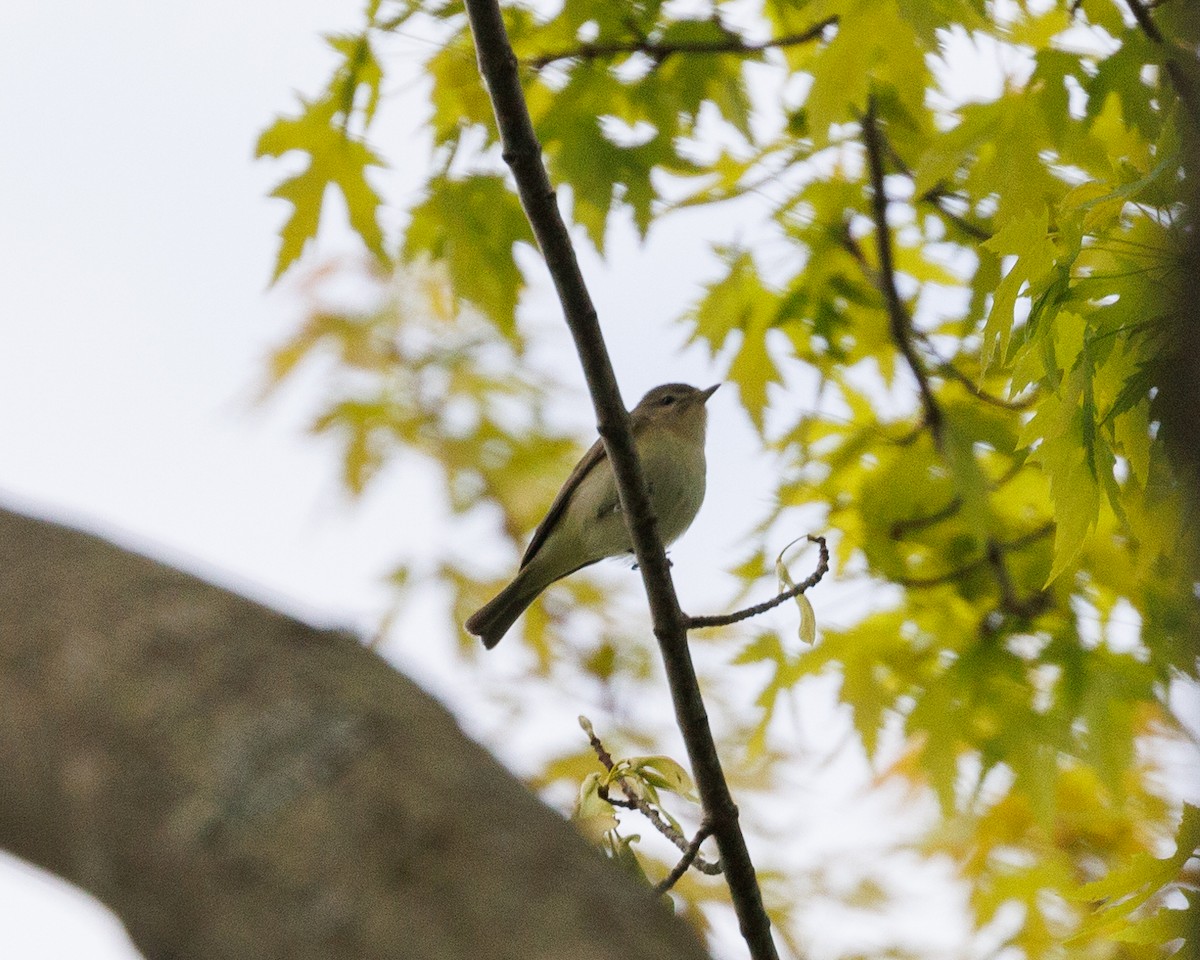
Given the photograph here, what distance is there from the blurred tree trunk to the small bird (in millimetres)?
4565

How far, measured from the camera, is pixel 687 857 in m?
3.25

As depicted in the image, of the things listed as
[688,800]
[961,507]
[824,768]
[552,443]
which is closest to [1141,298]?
[688,800]

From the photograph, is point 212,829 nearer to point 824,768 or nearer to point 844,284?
point 824,768

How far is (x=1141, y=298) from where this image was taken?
2725mm

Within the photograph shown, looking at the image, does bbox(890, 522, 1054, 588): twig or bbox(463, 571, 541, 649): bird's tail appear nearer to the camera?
bbox(890, 522, 1054, 588): twig

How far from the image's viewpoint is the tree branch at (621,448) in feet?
9.93

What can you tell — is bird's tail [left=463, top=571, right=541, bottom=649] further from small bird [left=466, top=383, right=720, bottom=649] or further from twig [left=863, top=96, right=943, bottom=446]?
twig [left=863, top=96, right=943, bottom=446]

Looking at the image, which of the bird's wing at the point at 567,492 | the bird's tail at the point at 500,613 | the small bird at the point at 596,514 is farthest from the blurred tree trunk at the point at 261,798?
the bird's tail at the point at 500,613

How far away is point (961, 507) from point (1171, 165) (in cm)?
231

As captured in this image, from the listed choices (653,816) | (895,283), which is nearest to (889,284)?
(895,283)

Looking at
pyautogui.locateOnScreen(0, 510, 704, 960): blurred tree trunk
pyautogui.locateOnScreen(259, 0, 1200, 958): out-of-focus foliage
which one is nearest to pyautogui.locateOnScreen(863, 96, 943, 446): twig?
pyautogui.locateOnScreen(259, 0, 1200, 958): out-of-focus foliage

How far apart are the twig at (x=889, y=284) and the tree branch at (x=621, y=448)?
5.15 feet

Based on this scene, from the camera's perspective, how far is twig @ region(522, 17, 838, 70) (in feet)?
14.2

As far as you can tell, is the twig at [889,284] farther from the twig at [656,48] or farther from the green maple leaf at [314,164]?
the green maple leaf at [314,164]
